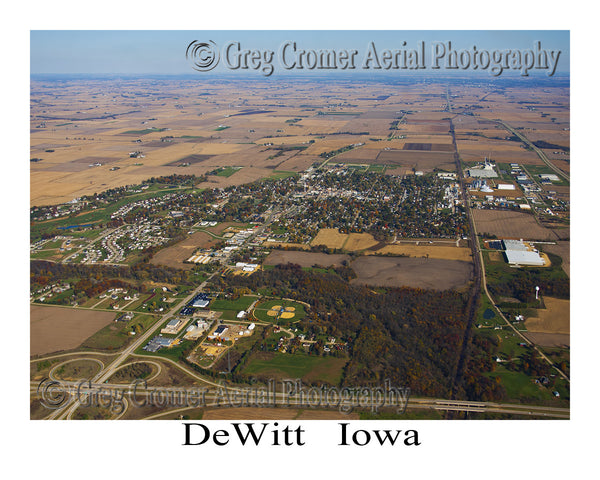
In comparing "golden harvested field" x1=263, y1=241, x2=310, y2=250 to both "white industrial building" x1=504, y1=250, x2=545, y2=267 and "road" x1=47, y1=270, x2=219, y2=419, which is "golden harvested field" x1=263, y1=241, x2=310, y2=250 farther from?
"white industrial building" x1=504, y1=250, x2=545, y2=267

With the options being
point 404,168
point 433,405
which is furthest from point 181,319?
point 404,168

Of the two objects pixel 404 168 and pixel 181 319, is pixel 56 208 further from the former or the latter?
pixel 404 168

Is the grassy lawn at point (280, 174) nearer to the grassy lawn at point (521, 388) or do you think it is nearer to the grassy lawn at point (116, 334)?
the grassy lawn at point (116, 334)

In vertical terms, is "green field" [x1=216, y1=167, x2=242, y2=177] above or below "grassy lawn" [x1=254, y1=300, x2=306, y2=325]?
above

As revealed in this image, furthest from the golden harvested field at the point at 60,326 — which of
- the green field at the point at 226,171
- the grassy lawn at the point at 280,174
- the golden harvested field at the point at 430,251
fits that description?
the green field at the point at 226,171

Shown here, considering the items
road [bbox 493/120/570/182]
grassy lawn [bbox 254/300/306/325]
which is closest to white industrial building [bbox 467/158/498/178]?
road [bbox 493/120/570/182]

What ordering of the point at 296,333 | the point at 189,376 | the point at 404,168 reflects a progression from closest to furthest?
the point at 189,376, the point at 296,333, the point at 404,168

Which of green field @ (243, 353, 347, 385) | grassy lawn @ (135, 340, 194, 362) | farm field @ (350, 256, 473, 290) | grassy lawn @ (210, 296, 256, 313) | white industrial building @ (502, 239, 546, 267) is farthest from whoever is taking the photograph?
white industrial building @ (502, 239, 546, 267)
